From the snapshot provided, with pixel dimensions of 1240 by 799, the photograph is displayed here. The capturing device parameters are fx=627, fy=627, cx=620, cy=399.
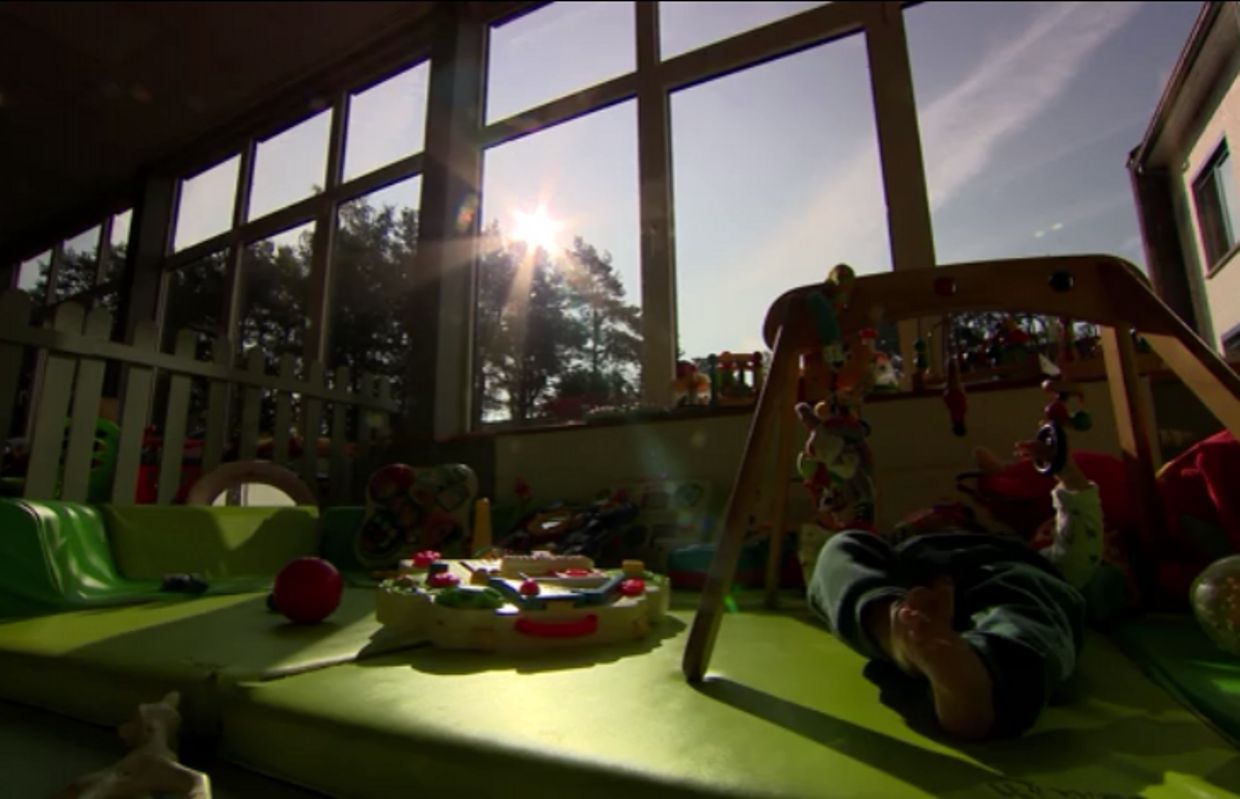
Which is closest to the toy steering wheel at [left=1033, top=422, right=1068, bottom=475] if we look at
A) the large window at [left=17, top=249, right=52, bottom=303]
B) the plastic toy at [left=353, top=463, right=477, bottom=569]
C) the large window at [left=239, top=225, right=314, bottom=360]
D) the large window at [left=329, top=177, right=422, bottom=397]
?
the plastic toy at [left=353, top=463, right=477, bottom=569]

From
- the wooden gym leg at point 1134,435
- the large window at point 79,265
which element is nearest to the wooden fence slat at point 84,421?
the wooden gym leg at point 1134,435

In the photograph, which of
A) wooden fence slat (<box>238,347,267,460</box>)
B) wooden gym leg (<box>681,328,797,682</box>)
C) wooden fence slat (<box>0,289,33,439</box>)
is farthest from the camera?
wooden fence slat (<box>238,347,267,460</box>)

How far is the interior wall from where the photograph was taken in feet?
4.44

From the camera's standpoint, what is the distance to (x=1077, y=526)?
70 cm

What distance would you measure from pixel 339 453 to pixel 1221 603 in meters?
2.33

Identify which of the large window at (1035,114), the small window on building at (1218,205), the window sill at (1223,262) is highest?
the large window at (1035,114)

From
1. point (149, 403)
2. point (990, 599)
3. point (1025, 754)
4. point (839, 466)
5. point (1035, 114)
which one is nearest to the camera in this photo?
point (1025, 754)

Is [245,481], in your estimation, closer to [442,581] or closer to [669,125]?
[442,581]

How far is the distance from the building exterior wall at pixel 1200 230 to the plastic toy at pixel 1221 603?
0.88 meters

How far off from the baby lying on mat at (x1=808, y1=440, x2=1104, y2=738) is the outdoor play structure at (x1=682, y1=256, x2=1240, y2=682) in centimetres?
12

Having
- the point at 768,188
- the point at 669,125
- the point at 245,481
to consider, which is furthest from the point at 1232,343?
the point at 245,481

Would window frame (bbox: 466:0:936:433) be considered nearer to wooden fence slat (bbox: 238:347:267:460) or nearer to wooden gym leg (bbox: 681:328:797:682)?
wooden fence slat (bbox: 238:347:267:460)

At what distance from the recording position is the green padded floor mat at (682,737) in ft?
1.21

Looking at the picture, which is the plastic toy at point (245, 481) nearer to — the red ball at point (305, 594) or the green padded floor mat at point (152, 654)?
the green padded floor mat at point (152, 654)
